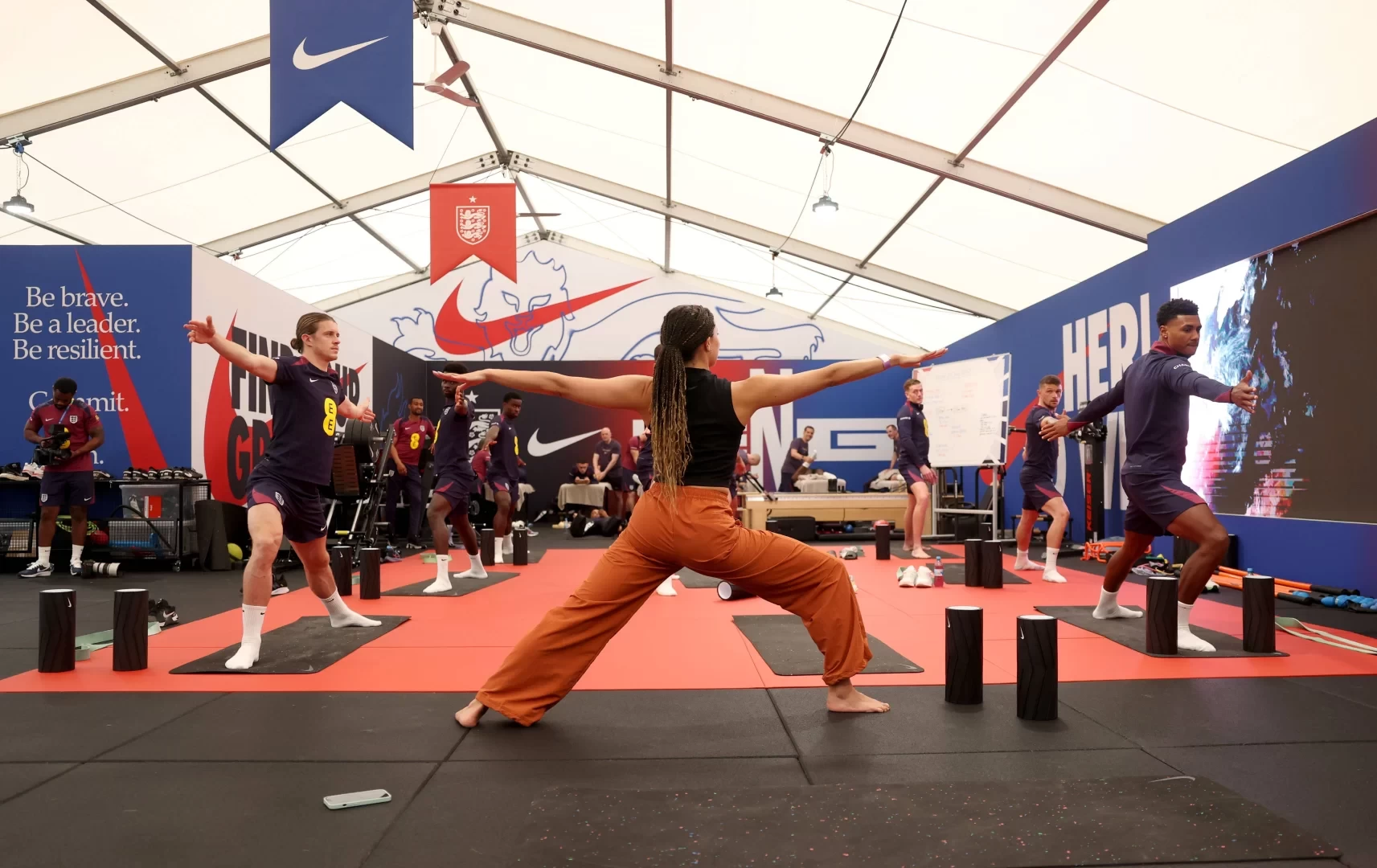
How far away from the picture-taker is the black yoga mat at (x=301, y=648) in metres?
4.12

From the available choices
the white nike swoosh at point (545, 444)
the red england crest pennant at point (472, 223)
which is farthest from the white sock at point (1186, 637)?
the white nike swoosh at point (545, 444)

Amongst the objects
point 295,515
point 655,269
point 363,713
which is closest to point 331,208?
point 655,269

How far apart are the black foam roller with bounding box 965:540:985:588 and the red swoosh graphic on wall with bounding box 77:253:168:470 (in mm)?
7860

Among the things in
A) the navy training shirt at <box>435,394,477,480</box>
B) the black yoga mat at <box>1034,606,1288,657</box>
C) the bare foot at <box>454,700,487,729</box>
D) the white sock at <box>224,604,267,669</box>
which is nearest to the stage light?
the navy training shirt at <box>435,394,477,480</box>

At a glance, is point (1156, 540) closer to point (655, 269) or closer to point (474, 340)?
point (655, 269)

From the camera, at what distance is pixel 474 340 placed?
17750 millimetres

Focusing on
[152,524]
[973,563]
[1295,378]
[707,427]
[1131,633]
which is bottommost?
[1131,633]

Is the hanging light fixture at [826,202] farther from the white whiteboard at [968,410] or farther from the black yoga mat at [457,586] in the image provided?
the black yoga mat at [457,586]

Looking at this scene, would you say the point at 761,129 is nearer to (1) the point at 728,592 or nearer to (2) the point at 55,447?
(1) the point at 728,592

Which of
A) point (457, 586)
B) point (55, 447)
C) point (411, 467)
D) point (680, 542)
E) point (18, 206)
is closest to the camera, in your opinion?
point (680, 542)

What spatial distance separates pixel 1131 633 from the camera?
505 centimetres

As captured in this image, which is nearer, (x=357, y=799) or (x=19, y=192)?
(x=357, y=799)

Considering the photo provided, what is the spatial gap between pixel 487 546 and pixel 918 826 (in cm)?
720

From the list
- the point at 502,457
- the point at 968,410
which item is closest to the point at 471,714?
the point at 502,457
